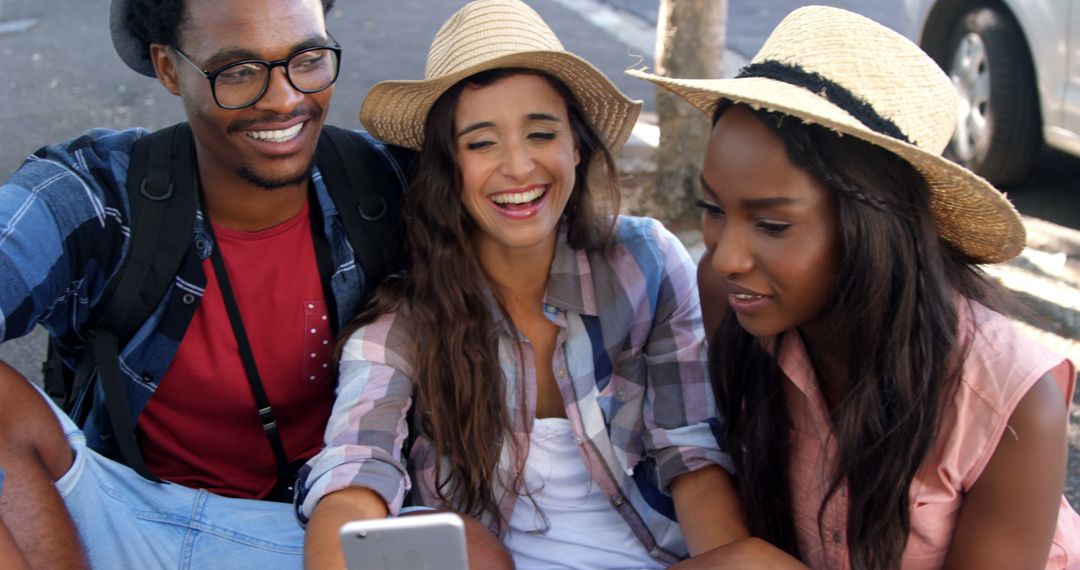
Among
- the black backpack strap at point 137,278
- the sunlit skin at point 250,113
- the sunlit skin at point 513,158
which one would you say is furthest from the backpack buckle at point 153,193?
the sunlit skin at point 513,158

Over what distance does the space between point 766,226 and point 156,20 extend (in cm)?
162

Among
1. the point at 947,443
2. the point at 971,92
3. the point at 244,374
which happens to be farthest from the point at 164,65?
the point at 971,92

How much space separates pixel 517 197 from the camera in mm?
2461

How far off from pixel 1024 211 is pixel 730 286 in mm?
3533

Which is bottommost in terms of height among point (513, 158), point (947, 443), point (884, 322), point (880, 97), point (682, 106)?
point (682, 106)

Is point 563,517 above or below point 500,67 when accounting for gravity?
below

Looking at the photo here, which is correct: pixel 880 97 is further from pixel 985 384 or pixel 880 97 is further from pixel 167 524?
pixel 167 524

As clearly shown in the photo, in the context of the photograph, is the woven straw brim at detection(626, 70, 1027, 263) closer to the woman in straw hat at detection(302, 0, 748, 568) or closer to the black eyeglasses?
the woman in straw hat at detection(302, 0, 748, 568)

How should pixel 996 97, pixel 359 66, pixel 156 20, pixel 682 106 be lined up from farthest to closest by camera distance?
pixel 359 66, pixel 996 97, pixel 682 106, pixel 156 20

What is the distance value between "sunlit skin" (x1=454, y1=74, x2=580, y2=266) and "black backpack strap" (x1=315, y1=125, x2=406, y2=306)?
27cm

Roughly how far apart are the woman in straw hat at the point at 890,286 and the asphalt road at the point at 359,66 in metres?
1.50

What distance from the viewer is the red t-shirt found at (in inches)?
102

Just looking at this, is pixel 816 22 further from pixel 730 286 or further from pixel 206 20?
pixel 206 20

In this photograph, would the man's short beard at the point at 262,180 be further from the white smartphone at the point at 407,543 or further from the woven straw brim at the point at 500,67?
the white smartphone at the point at 407,543
